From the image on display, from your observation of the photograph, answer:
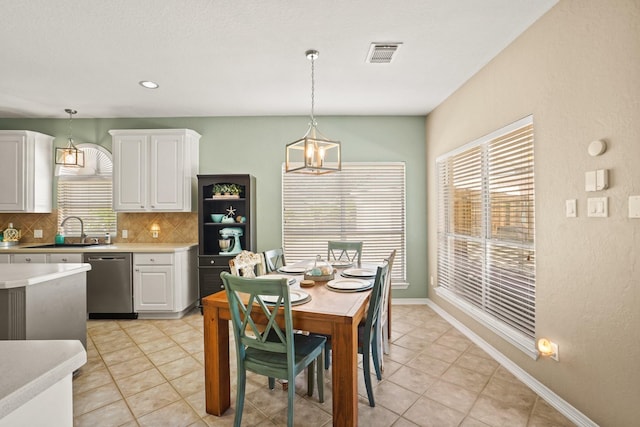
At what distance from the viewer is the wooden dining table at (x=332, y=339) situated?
1.83m

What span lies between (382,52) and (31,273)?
3.26m

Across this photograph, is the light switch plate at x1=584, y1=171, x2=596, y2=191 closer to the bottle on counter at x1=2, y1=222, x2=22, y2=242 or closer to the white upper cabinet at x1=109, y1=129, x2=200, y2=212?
the white upper cabinet at x1=109, y1=129, x2=200, y2=212

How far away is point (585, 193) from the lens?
6.52 ft

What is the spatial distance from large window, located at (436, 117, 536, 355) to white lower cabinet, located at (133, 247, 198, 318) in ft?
11.0

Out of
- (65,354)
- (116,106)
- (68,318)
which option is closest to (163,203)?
(116,106)

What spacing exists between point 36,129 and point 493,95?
19.2 ft

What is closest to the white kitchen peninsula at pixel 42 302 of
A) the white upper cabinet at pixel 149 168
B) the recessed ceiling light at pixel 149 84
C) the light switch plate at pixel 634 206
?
the white upper cabinet at pixel 149 168

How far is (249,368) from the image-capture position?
196 centimetres

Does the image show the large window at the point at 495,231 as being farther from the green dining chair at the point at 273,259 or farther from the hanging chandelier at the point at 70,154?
the hanging chandelier at the point at 70,154

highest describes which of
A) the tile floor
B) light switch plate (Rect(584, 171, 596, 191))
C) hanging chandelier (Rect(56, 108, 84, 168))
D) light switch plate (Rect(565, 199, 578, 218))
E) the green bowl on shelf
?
hanging chandelier (Rect(56, 108, 84, 168))

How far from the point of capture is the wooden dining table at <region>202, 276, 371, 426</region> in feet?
6.02

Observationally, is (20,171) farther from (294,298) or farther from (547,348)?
(547,348)

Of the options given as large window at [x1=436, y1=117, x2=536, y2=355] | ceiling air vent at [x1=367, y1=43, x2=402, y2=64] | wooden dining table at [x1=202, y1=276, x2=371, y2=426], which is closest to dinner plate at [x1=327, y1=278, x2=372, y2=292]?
wooden dining table at [x1=202, y1=276, x2=371, y2=426]

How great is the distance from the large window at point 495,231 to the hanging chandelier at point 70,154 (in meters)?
4.76
